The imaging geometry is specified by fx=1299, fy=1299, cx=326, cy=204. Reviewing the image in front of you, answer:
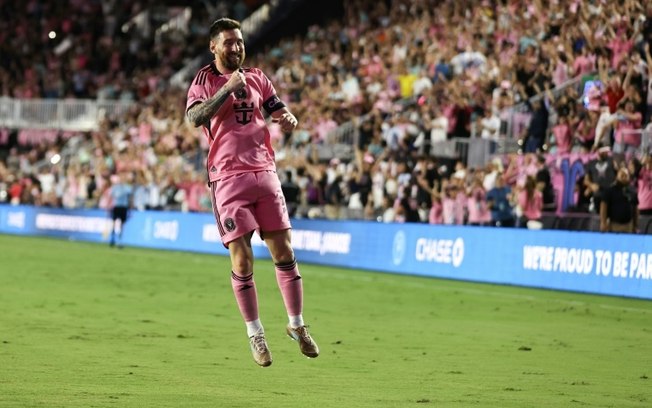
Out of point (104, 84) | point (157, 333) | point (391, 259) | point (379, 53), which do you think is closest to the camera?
point (157, 333)

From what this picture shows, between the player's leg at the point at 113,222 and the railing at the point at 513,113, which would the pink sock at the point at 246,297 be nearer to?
the railing at the point at 513,113

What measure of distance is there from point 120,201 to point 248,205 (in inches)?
975

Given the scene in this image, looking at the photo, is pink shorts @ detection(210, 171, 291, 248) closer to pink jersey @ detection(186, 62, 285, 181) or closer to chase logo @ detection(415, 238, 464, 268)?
pink jersey @ detection(186, 62, 285, 181)

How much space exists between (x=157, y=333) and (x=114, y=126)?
113ft

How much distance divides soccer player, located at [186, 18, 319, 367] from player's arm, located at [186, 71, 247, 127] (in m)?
0.06

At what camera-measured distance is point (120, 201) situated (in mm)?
34375

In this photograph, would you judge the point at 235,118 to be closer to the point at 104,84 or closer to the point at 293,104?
the point at 293,104

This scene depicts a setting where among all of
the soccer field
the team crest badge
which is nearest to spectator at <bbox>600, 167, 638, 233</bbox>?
the soccer field

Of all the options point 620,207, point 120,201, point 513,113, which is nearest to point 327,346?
point 620,207

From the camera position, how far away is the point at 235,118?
1000cm

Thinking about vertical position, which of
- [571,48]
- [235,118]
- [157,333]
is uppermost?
[571,48]

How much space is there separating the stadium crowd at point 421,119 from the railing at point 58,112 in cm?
56

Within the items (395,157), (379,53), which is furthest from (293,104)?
(395,157)

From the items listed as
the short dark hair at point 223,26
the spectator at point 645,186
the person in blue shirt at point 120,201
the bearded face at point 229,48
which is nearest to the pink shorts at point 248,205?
the bearded face at point 229,48
